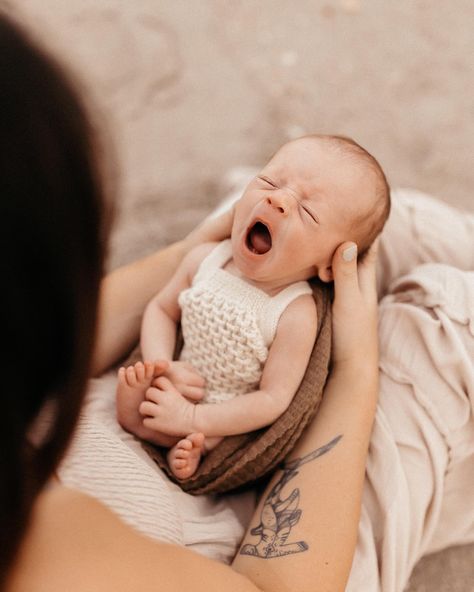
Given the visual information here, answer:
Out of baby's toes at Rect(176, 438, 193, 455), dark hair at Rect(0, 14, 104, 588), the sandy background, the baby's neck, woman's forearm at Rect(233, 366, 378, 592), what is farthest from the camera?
the sandy background

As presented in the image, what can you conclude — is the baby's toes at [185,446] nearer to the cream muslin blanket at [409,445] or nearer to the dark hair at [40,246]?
the cream muslin blanket at [409,445]

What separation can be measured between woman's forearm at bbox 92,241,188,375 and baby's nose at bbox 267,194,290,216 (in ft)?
0.77

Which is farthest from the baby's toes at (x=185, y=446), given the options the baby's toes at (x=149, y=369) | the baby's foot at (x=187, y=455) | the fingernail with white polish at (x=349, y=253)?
the fingernail with white polish at (x=349, y=253)

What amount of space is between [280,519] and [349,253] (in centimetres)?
39

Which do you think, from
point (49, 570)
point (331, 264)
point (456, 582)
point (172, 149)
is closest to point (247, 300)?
point (331, 264)

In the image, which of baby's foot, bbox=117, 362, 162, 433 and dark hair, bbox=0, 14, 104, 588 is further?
baby's foot, bbox=117, 362, 162, 433

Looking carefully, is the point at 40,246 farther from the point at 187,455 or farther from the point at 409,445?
the point at 409,445

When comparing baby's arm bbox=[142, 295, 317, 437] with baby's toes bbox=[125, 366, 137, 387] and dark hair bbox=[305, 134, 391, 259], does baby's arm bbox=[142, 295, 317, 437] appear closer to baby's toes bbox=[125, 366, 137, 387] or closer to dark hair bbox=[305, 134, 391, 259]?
baby's toes bbox=[125, 366, 137, 387]

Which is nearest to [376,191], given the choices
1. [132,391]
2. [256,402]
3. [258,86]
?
[256,402]

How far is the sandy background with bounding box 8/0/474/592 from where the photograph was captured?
171cm

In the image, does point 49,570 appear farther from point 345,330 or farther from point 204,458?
point 345,330

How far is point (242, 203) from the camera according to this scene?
97 centimetres

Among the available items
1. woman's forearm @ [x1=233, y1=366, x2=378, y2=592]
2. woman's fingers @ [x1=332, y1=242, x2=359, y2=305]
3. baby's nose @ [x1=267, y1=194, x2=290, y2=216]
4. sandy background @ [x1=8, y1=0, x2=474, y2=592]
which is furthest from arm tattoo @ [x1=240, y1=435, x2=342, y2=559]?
sandy background @ [x1=8, y1=0, x2=474, y2=592]

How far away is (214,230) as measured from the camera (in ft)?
3.53
